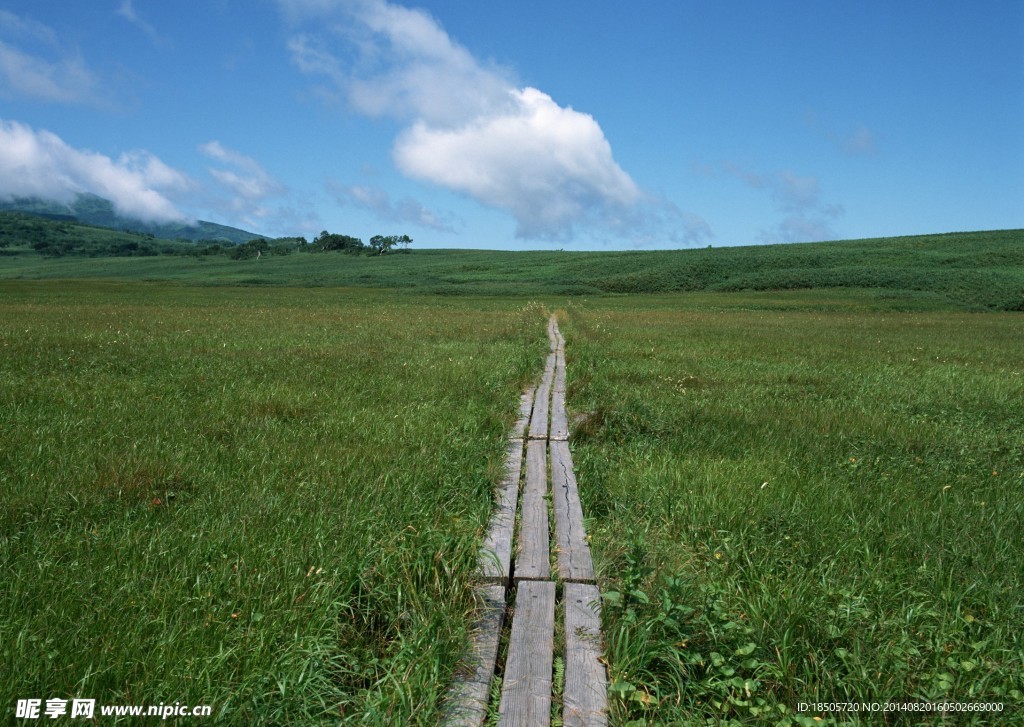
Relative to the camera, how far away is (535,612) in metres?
3.47

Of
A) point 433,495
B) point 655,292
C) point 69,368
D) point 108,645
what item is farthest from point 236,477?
point 655,292

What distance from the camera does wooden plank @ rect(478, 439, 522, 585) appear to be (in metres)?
3.88

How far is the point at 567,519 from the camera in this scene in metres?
4.80

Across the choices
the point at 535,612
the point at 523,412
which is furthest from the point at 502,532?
the point at 523,412

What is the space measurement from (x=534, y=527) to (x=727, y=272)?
7550 cm

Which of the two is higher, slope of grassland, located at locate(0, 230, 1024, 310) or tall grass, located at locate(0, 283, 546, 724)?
slope of grassland, located at locate(0, 230, 1024, 310)

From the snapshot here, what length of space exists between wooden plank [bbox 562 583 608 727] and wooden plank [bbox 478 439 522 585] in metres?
0.44

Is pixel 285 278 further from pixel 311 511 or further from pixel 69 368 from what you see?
pixel 311 511

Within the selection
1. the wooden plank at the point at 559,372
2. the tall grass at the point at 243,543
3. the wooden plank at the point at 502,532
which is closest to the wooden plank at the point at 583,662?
the wooden plank at the point at 502,532

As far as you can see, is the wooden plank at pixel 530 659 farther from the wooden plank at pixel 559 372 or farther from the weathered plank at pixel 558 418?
the wooden plank at pixel 559 372

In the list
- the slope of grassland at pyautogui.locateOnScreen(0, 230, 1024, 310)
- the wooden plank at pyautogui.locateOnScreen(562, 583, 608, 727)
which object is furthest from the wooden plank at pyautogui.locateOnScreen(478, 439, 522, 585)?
the slope of grassland at pyautogui.locateOnScreen(0, 230, 1024, 310)

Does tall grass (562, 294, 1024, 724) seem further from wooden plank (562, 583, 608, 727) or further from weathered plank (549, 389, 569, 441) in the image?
weathered plank (549, 389, 569, 441)

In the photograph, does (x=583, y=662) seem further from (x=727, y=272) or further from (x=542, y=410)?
(x=727, y=272)

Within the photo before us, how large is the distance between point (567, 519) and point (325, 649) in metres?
2.30
